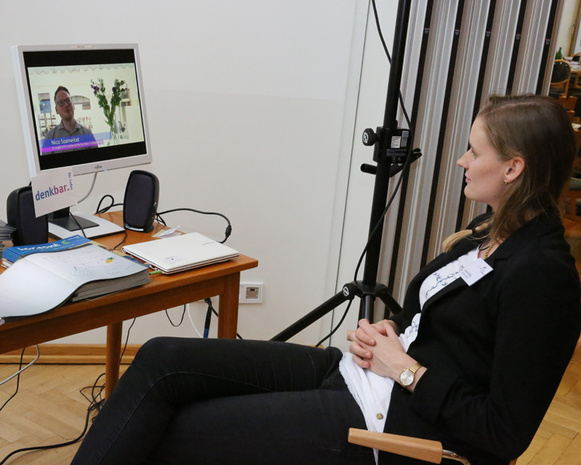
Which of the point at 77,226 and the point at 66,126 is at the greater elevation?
the point at 66,126

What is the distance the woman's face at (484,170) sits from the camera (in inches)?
48.9

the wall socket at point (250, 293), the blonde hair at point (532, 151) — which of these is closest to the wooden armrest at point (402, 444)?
the blonde hair at point (532, 151)

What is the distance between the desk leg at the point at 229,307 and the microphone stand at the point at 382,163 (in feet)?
0.73

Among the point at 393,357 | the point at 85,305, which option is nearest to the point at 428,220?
the point at 393,357

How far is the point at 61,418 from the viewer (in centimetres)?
219

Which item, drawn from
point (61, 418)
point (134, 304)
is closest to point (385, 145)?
point (134, 304)

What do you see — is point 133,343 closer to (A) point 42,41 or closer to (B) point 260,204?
(B) point 260,204

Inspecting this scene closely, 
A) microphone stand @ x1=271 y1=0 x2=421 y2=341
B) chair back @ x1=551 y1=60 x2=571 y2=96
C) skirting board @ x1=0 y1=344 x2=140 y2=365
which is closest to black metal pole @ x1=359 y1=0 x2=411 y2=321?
microphone stand @ x1=271 y1=0 x2=421 y2=341

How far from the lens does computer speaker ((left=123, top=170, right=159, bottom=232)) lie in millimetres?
1855

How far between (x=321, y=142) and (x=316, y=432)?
58.4 inches

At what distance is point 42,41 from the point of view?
7.23 feet

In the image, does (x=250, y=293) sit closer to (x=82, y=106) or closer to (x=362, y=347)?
(x=82, y=106)

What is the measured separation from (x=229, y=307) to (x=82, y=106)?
668 mm

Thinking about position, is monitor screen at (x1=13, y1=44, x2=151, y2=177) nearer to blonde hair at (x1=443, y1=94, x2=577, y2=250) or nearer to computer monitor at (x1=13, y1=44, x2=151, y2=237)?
computer monitor at (x1=13, y1=44, x2=151, y2=237)
